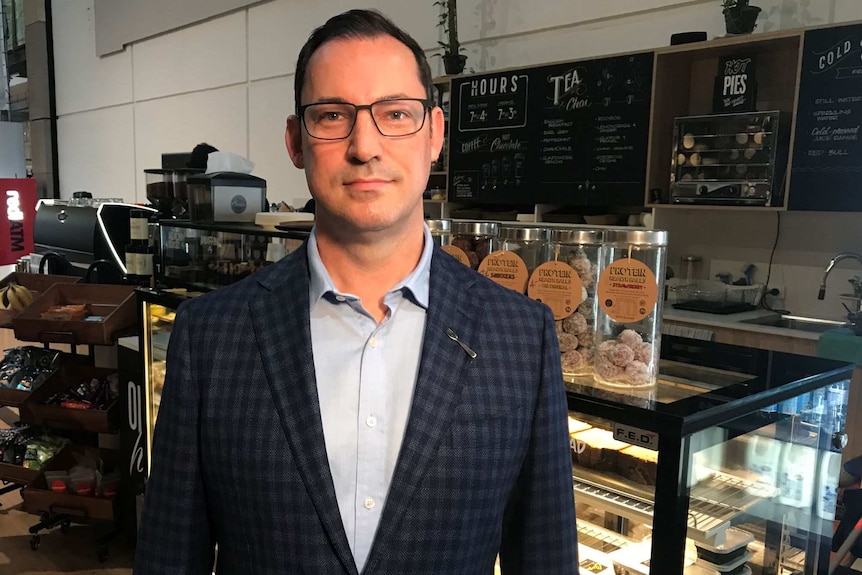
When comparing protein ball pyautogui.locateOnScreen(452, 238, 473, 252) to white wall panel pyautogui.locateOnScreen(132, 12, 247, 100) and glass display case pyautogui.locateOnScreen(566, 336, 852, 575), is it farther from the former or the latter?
white wall panel pyautogui.locateOnScreen(132, 12, 247, 100)

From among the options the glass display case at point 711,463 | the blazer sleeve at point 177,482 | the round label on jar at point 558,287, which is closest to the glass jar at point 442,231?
the round label on jar at point 558,287

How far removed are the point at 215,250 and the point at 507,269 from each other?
4.71ft

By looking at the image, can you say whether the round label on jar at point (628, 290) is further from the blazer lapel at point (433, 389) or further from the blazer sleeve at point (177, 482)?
the blazer sleeve at point (177, 482)

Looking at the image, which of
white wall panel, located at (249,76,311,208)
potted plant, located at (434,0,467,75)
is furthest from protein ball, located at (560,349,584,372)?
white wall panel, located at (249,76,311,208)

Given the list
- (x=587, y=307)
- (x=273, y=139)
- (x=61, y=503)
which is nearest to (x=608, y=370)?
(x=587, y=307)

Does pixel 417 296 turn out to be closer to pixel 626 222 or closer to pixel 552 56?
pixel 626 222

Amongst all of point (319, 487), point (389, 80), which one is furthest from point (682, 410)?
point (389, 80)

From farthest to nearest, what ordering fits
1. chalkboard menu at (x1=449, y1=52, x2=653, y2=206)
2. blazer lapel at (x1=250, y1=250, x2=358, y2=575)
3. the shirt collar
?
chalkboard menu at (x1=449, y1=52, x2=653, y2=206), the shirt collar, blazer lapel at (x1=250, y1=250, x2=358, y2=575)

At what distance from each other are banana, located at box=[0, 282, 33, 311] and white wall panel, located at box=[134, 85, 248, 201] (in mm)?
4002

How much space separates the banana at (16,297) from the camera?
10.7ft

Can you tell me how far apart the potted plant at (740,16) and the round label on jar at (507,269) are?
275cm

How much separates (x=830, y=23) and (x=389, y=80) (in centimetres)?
335

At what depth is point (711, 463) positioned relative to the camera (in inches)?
50.5

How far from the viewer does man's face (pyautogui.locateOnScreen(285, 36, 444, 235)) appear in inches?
39.0
